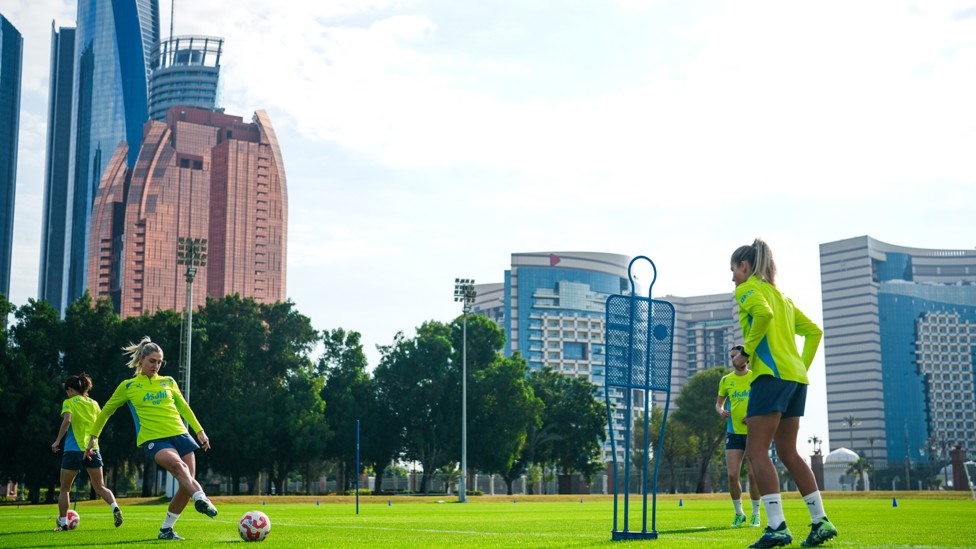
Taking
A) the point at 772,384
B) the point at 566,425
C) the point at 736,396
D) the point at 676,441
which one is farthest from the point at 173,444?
the point at 676,441

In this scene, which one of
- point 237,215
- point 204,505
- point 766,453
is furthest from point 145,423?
point 237,215

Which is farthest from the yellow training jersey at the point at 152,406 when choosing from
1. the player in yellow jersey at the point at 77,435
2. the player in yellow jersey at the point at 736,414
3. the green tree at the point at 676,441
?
the green tree at the point at 676,441

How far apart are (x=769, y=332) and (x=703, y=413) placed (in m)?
77.5

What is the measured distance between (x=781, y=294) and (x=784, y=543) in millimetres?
1990

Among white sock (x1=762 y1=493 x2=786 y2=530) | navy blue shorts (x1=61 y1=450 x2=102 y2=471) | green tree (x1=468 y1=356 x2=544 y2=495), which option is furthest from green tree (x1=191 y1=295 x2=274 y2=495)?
white sock (x1=762 y1=493 x2=786 y2=530)

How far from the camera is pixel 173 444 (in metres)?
11.1

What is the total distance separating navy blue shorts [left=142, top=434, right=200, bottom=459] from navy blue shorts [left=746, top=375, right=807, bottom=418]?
6.18 meters

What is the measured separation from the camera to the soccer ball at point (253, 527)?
10.0 metres

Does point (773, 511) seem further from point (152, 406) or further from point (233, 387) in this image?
point (233, 387)

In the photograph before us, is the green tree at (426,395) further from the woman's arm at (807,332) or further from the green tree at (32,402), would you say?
the woman's arm at (807,332)

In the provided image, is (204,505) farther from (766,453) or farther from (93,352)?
(93,352)

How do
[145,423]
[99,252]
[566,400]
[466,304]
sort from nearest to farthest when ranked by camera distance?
[145,423] → [466,304] → [566,400] → [99,252]

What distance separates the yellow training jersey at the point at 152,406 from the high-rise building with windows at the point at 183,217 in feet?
587

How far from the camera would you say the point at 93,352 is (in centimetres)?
5606
